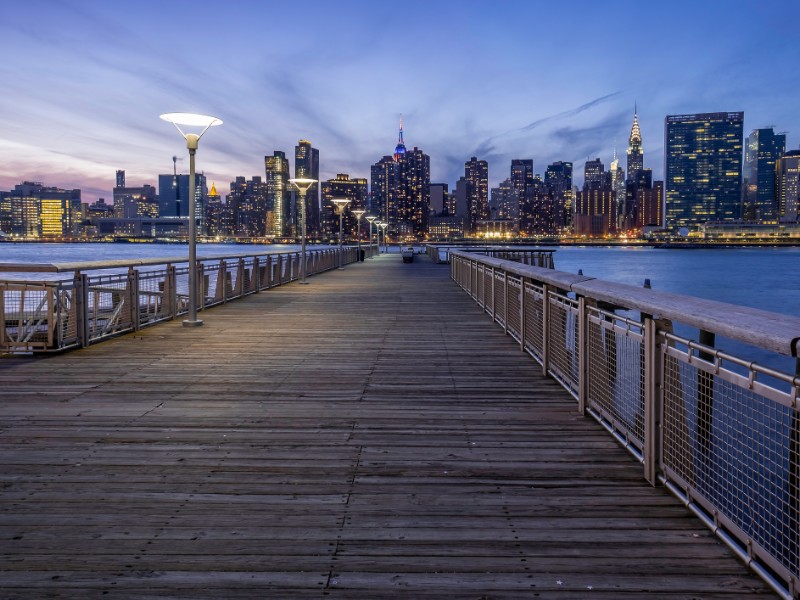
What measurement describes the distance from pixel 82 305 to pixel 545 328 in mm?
5823

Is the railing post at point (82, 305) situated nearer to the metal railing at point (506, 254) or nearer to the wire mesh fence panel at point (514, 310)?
the wire mesh fence panel at point (514, 310)

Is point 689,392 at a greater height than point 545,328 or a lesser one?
lesser

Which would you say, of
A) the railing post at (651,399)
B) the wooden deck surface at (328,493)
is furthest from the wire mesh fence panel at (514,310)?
the railing post at (651,399)

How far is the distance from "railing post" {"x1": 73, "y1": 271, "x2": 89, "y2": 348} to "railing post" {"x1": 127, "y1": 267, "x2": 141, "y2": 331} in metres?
1.25

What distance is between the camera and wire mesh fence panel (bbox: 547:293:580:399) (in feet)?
17.7

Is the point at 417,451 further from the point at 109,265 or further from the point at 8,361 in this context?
the point at 109,265

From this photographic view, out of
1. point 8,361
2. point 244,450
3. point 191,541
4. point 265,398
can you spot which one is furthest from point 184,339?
point 191,541

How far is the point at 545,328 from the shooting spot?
620 centimetres

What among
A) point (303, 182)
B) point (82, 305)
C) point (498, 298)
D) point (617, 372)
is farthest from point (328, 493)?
point (303, 182)

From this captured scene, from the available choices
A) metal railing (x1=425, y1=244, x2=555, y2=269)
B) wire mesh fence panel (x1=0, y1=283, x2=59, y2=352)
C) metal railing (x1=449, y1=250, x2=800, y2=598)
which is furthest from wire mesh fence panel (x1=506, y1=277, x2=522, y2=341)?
metal railing (x1=425, y1=244, x2=555, y2=269)

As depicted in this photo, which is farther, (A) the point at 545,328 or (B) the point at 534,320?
(B) the point at 534,320

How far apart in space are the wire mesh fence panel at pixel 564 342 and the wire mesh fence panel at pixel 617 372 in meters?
0.43

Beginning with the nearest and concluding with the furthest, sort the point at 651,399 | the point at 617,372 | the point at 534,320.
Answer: the point at 651,399 → the point at 617,372 → the point at 534,320

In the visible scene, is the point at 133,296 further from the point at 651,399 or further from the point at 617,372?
the point at 651,399
